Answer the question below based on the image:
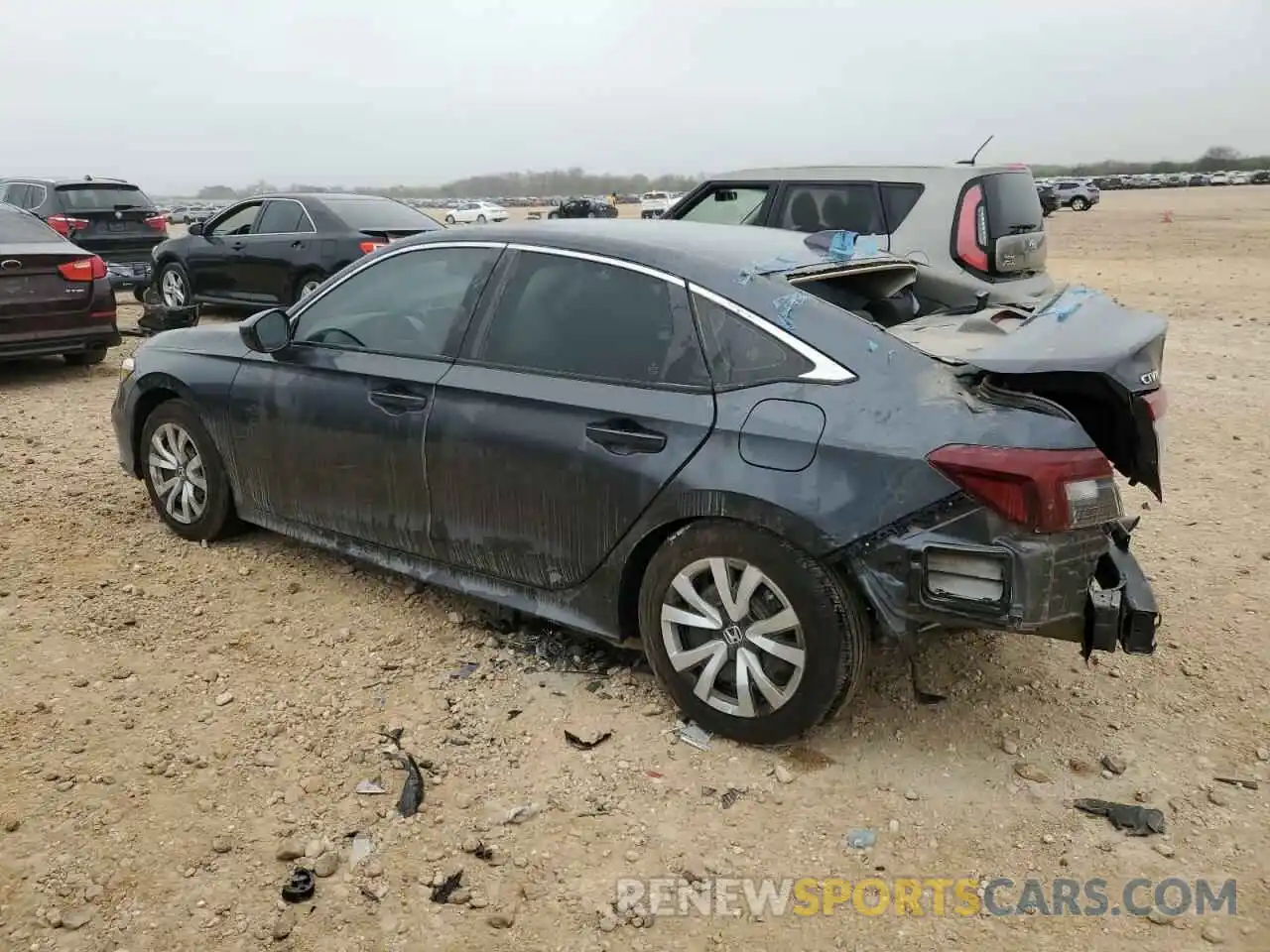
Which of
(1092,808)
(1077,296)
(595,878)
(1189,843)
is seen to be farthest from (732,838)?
(1077,296)

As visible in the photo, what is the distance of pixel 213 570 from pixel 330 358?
1.25 m

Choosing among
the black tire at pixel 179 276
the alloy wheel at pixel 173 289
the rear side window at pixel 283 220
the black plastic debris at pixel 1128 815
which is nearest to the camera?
the black plastic debris at pixel 1128 815

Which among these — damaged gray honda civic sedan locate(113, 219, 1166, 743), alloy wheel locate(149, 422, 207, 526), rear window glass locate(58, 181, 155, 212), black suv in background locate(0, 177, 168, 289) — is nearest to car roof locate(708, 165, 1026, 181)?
damaged gray honda civic sedan locate(113, 219, 1166, 743)

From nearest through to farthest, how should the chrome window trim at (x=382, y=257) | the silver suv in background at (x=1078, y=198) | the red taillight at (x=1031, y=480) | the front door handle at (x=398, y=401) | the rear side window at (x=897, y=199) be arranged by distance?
the red taillight at (x=1031, y=480), the front door handle at (x=398, y=401), the chrome window trim at (x=382, y=257), the rear side window at (x=897, y=199), the silver suv in background at (x=1078, y=198)

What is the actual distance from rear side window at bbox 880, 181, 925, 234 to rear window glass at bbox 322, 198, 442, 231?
531 centimetres

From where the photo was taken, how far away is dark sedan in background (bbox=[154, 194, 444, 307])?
35.7 feet

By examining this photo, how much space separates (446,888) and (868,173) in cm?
616

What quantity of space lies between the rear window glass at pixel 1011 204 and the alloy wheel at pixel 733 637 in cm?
479

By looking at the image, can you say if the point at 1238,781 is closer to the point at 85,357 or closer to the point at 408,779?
the point at 408,779

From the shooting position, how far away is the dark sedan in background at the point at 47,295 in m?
8.28

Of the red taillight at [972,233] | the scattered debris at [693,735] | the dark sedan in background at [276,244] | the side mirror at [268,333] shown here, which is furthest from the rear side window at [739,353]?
the dark sedan in background at [276,244]

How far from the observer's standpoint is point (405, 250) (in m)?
4.21

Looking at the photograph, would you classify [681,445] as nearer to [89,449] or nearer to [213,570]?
[213,570]

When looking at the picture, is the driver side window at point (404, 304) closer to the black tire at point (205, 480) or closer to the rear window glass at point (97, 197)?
the black tire at point (205, 480)
